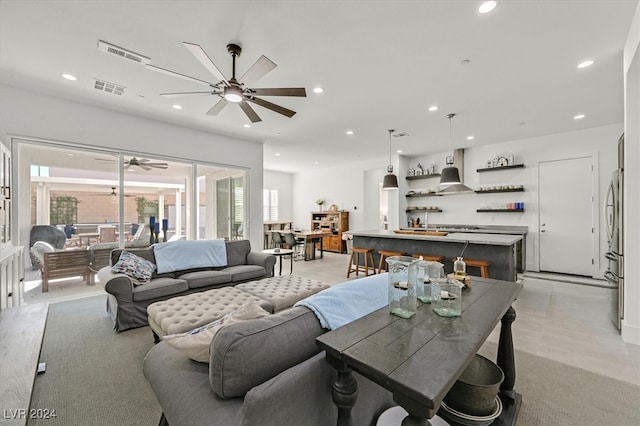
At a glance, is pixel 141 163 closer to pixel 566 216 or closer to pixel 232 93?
pixel 232 93

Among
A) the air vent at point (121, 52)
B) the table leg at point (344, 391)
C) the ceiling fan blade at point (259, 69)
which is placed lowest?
the table leg at point (344, 391)

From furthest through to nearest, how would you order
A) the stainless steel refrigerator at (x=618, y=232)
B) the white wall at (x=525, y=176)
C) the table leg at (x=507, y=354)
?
the white wall at (x=525, y=176)
the stainless steel refrigerator at (x=618, y=232)
the table leg at (x=507, y=354)

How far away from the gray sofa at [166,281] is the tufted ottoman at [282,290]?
753 millimetres

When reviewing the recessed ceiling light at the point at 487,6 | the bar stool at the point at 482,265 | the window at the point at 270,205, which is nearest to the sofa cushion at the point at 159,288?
the bar stool at the point at 482,265

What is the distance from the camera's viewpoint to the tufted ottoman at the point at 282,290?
2.74 m

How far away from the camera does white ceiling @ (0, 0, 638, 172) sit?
2.27m

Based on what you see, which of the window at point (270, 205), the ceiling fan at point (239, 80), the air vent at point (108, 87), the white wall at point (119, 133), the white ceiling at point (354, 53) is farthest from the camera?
the window at point (270, 205)

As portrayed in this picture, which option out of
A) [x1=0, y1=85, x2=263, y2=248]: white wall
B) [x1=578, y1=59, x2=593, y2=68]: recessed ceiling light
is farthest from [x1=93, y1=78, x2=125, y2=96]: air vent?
[x1=578, y1=59, x2=593, y2=68]: recessed ceiling light

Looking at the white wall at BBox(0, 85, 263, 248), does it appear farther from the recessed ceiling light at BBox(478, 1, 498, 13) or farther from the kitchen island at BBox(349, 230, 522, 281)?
the recessed ceiling light at BBox(478, 1, 498, 13)

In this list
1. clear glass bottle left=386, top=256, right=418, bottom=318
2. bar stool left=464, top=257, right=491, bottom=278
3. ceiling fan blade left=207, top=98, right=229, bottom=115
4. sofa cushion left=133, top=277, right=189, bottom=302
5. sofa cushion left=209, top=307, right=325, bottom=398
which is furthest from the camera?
bar stool left=464, top=257, right=491, bottom=278

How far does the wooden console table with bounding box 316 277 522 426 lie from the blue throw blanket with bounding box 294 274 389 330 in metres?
0.07

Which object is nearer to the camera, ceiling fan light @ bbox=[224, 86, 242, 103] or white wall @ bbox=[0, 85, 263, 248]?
ceiling fan light @ bbox=[224, 86, 242, 103]

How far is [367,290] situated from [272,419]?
80cm

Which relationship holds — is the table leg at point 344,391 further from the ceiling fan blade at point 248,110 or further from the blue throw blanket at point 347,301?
the ceiling fan blade at point 248,110
